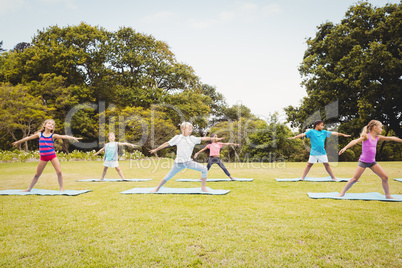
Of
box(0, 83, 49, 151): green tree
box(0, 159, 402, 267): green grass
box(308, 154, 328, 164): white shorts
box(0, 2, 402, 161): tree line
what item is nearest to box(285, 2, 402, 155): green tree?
box(0, 2, 402, 161): tree line

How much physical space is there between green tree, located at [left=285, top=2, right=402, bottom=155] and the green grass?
58.2 ft

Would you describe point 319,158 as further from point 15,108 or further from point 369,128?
point 15,108

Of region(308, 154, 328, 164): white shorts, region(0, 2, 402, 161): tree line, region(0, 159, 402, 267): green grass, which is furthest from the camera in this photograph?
region(0, 2, 402, 161): tree line

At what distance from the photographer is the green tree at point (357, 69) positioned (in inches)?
772

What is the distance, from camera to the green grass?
293 cm

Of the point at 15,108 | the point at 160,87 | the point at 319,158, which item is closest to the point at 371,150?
the point at 319,158

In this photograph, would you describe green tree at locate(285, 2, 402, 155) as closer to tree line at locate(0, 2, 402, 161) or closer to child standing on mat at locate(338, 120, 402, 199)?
tree line at locate(0, 2, 402, 161)

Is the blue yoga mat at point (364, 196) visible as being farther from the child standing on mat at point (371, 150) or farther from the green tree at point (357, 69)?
the green tree at point (357, 69)

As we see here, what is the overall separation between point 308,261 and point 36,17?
115 ft

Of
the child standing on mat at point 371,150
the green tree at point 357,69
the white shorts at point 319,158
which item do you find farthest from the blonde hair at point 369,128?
the green tree at point 357,69

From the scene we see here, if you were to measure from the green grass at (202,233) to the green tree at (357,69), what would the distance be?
17726mm

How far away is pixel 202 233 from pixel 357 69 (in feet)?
68.3

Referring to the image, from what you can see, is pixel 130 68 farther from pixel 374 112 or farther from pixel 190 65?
pixel 374 112

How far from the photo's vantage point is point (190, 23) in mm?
21969
